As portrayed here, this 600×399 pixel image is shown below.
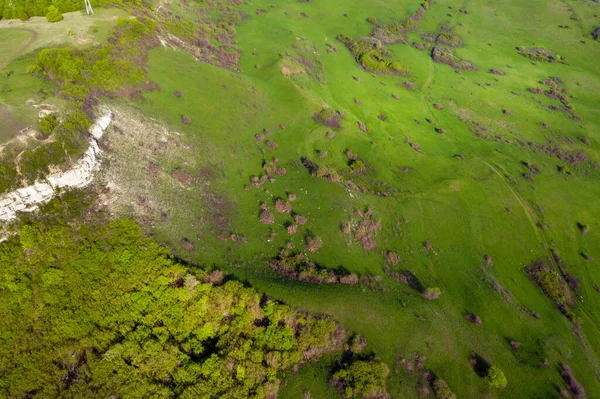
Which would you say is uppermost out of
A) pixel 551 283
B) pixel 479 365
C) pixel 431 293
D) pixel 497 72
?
pixel 497 72

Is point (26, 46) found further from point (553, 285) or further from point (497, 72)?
point (497, 72)

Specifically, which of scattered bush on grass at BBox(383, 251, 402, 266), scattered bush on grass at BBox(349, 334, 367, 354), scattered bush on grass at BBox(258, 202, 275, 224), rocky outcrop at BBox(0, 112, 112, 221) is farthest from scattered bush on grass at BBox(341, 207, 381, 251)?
rocky outcrop at BBox(0, 112, 112, 221)

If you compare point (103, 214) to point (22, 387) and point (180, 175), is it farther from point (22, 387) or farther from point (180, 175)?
point (22, 387)

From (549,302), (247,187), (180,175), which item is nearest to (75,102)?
(180,175)

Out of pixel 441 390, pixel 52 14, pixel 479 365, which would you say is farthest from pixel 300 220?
pixel 52 14

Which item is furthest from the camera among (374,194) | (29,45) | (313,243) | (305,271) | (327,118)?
(327,118)

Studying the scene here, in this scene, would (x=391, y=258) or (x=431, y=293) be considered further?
(x=391, y=258)
